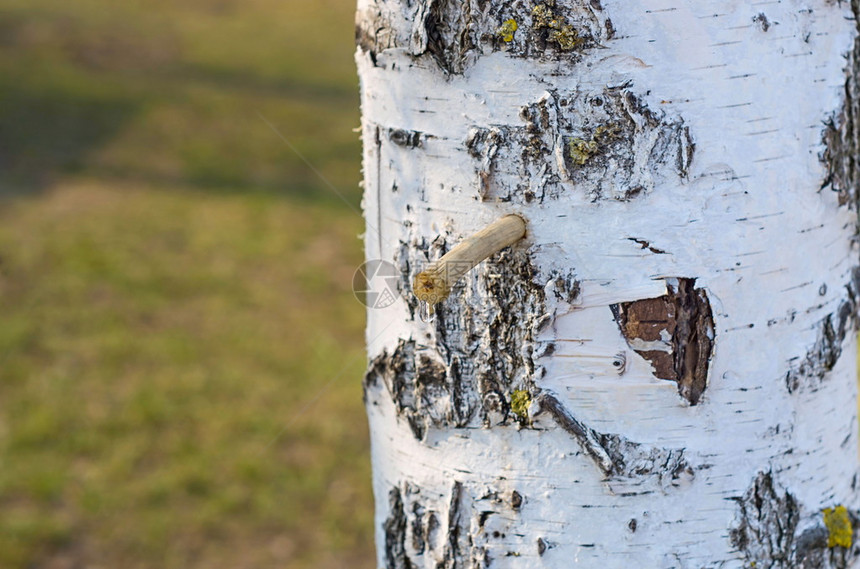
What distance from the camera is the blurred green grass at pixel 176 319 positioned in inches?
134

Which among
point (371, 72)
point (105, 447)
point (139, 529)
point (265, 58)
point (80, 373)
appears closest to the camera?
point (371, 72)

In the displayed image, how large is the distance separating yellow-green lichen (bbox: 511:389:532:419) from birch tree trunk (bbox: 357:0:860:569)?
0.04 ft

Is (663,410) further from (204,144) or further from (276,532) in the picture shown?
(204,144)

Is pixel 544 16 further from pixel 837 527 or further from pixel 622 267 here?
pixel 837 527

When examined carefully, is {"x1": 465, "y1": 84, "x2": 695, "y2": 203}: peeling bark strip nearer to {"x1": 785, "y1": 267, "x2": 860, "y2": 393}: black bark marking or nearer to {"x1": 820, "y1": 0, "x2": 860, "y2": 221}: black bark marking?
{"x1": 820, "y1": 0, "x2": 860, "y2": 221}: black bark marking

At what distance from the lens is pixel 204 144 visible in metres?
7.43

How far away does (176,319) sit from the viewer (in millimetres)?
4793

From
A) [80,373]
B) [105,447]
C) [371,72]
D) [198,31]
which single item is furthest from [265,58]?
[371,72]

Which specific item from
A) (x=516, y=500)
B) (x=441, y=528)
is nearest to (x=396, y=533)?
(x=441, y=528)

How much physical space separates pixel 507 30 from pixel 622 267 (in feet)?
1.09

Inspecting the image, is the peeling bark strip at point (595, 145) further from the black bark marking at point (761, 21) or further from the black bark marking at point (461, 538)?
the black bark marking at point (461, 538)

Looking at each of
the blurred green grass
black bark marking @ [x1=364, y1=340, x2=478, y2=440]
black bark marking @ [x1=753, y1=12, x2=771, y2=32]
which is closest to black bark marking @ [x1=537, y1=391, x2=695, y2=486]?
black bark marking @ [x1=364, y1=340, x2=478, y2=440]

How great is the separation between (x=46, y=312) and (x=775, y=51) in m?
4.58

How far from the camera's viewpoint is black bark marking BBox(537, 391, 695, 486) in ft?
3.59
